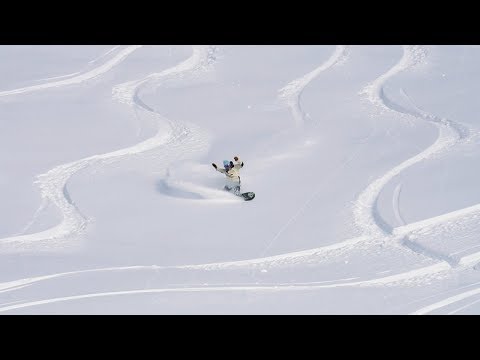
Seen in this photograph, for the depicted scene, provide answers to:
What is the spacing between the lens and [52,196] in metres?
17.0

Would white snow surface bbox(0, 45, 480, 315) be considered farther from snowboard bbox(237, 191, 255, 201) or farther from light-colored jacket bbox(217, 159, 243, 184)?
light-colored jacket bbox(217, 159, 243, 184)

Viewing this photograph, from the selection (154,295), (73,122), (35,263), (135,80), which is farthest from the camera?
(135,80)

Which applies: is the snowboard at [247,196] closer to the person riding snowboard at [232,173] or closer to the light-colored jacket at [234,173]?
the person riding snowboard at [232,173]

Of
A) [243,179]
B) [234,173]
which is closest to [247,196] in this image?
[234,173]

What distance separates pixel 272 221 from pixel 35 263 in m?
4.30

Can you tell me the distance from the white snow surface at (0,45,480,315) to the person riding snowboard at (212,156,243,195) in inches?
11.8

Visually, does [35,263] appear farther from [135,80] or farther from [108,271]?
[135,80]

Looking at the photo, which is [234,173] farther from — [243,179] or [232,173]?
[243,179]

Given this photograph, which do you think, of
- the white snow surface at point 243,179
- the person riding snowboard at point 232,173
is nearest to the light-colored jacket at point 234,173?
the person riding snowboard at point 232,173

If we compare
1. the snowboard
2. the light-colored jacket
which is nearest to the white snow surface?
the snowboard

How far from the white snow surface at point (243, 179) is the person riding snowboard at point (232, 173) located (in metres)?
0.30

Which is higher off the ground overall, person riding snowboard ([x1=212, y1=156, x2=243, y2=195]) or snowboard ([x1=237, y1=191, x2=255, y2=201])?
person riding snowboard ([x1=212, y1=156, x2=243, y2=195])

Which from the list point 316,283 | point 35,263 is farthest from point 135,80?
point 316,283

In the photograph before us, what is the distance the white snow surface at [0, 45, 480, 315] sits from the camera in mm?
13891
